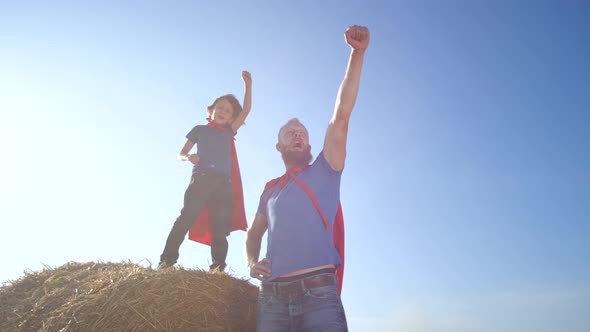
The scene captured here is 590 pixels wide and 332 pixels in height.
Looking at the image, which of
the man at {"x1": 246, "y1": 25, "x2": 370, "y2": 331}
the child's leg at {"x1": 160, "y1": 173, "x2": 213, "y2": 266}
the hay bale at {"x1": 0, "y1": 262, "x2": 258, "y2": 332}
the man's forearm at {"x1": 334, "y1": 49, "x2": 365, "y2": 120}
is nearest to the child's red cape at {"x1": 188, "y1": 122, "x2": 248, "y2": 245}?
the child's leg at {"x1": 160, "y1": 173, "x2": 213, "y2": 266}

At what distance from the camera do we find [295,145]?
157 inches

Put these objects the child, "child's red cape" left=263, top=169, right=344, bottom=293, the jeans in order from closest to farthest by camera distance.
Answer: the jeans → "child's red cape" left=263, top=169, right=344, bottom=293 → the child

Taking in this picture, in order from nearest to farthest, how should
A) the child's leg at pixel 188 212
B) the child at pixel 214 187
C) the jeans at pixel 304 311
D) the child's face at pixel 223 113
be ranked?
1. the jeans at pixel 304 311
2. the child's leg at pixel 188 212
3. the child at pixel 214 187
4. the child's face at pixel 223 113

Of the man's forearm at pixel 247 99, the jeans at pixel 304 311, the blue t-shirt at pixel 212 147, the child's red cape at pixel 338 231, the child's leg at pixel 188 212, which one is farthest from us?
the man's forearm at pixel 247 99

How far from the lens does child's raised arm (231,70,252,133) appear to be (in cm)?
643

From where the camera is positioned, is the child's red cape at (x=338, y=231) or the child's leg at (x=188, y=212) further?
the child's leg at (x=188, y=212)

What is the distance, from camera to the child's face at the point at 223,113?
20.6 feet

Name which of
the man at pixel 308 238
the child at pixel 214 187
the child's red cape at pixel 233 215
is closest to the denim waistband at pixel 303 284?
the man at pixel 308 238

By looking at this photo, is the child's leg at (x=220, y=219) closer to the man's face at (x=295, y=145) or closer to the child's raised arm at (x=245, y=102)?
the child's raised arm at (x=245, y=102)

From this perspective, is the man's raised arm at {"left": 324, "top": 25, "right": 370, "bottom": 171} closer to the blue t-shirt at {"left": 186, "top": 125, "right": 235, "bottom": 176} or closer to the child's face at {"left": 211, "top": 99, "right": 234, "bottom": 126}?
the blue t-shirt at {"left": 186, "top": 125, "right": 235, "bottom": 176}

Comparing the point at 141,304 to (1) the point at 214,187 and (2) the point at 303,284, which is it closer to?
(2) the point at 303,284

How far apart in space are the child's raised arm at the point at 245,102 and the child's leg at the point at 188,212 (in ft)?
3.66

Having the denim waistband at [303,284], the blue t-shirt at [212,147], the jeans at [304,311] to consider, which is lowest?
the jeans at [304,311]

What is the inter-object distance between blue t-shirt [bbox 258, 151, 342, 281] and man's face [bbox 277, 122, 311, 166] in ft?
0.80
